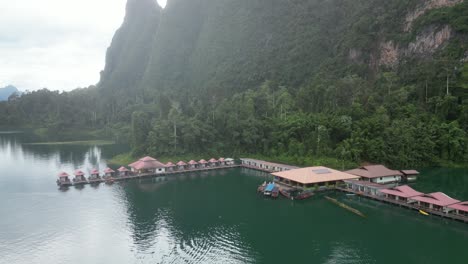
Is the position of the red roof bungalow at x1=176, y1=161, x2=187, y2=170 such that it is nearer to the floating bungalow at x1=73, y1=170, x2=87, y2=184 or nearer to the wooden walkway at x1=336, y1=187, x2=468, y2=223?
the floating bungalow at x1=73, y1=170, x2=87, y2=184

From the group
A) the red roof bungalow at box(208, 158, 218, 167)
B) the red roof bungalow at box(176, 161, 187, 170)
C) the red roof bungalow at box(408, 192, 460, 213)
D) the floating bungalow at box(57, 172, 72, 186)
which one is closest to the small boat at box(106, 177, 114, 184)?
the floating bungalow at box(57, 172, 72, 186)

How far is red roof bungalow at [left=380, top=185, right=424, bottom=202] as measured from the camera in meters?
36.8

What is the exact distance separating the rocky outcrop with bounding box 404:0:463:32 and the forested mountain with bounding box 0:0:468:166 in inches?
9.0

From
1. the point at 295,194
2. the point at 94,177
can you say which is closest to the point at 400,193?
the point at 295,194

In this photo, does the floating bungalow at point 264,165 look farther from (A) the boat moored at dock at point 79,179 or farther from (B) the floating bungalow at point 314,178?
(A) the boat moored at dock at point 79,179

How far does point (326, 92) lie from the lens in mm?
68938

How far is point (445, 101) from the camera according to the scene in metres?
59.2

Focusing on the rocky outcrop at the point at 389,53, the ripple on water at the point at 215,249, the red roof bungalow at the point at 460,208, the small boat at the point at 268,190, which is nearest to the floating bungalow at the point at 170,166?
the small boat at the point at 268,190

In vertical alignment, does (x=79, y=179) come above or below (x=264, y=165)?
below

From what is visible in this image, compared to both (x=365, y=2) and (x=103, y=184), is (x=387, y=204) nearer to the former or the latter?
(x=103, y=184)

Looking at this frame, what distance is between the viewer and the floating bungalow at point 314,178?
42875 mm

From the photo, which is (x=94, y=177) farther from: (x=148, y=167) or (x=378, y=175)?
(x=378, y=175)

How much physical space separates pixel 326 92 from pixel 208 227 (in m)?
45.1

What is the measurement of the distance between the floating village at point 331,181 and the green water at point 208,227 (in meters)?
1.20
